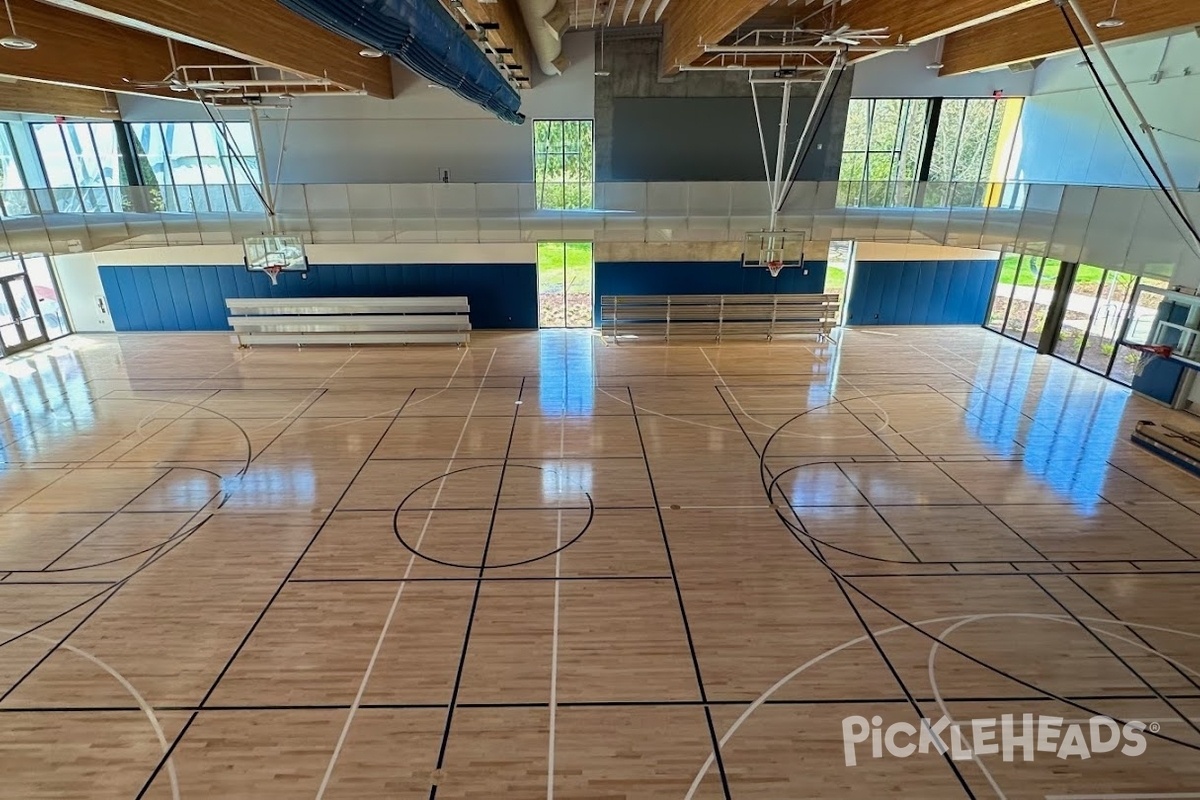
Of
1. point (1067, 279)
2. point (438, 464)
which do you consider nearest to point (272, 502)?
point (438, 464)

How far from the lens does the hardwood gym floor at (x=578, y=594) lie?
5156mm

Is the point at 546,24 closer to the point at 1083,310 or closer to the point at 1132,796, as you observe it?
the point at 1132,796

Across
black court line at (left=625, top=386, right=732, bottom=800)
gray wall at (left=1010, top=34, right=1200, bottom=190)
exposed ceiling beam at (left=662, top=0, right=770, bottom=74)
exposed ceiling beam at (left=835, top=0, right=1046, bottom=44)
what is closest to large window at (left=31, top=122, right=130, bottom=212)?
exposed ceiling beam at (left=662, top=0, right=770, bottom=74)

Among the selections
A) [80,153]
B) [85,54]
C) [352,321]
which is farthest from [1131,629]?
[80,153]

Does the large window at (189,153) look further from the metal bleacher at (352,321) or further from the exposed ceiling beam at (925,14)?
the exposed ceiling beam at (925,14)

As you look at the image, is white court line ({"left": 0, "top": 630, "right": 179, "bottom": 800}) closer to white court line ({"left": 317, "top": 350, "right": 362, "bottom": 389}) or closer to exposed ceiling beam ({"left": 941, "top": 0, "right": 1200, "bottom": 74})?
white court line ({"left": 317, "top": 350, "right": 362, "bottom": 389})

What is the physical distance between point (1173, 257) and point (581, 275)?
12.9m

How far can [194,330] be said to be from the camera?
17.8 m

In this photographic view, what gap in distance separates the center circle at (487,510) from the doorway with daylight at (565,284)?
29.4 feet

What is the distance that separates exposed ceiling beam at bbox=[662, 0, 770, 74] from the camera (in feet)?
27.1

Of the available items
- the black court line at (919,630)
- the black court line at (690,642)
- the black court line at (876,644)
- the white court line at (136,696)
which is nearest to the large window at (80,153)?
the white court line at (136,696)

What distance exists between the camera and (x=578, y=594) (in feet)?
23.0

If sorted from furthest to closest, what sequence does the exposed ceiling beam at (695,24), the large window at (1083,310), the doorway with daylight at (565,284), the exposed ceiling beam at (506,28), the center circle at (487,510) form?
1. the doorway with daylight at (565,284)
2. the large window at (1083,310)
3. the exposed ceiling beam at (506,28)
4. the exposed ceiling beam at (695,24)
5. the center circle at (487,510)

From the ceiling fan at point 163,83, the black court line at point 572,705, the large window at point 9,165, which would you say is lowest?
the black court line at point 572,705
